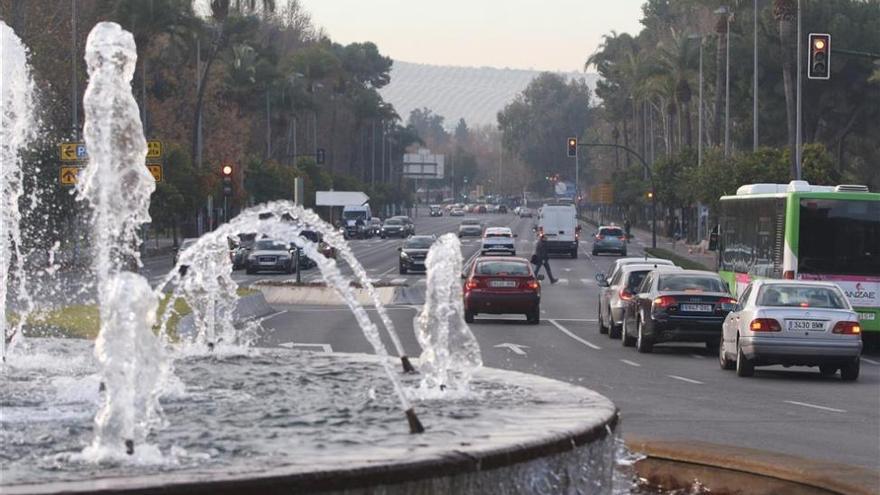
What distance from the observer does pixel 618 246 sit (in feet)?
309

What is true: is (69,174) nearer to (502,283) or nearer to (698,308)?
(502,283)

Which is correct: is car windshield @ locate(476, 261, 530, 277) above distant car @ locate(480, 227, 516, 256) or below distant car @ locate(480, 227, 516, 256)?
above

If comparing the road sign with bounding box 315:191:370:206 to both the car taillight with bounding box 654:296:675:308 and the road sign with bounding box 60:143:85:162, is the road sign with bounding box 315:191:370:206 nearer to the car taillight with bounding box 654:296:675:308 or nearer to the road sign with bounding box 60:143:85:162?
the road sign with bounding box 60:143:85:162

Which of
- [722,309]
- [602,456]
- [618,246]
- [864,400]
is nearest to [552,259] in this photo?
[618,246]

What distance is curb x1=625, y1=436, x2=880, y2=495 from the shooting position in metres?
12.0

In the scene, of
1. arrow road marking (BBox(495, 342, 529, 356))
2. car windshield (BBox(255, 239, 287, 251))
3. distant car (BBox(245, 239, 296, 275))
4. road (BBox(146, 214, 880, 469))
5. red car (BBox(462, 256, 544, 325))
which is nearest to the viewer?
road (BBox(146, 214, 880, 469))

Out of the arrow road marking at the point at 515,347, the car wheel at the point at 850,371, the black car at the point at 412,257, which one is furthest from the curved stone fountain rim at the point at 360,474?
the black car at the point at 412,257

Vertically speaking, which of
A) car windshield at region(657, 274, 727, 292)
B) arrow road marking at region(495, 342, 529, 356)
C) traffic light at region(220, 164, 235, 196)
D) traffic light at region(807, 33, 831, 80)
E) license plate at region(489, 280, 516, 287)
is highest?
traffic light at region(807, 33, 831, 80)

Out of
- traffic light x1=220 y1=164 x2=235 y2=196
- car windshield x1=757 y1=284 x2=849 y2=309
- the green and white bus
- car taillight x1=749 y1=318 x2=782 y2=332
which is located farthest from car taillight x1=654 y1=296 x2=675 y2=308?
traffic light x1=220 y1=164 x2=235 y2=196

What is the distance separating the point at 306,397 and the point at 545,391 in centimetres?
183

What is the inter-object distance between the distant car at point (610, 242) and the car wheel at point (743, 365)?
68054mm

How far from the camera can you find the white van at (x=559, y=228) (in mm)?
91188

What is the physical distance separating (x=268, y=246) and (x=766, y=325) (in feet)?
156

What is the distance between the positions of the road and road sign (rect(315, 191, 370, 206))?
77.4 m
